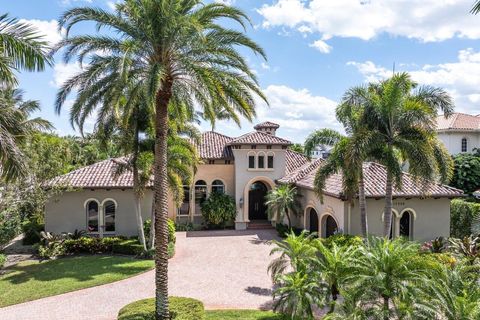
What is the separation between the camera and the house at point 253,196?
2155 centimetres

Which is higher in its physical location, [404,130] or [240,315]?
[404,130]

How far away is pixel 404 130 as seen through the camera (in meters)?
16.8

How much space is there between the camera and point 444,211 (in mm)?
22422

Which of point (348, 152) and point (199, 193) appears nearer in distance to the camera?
point (348, 152)

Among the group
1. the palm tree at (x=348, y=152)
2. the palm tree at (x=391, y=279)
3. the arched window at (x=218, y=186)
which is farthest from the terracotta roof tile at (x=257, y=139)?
the palm tree at (x=391, y=279)

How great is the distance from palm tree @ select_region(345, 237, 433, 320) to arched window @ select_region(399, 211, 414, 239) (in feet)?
40.1

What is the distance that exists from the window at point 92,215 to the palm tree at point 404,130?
64.3ft

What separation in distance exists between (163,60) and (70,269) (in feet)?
46.1

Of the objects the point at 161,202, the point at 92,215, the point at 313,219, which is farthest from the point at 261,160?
the point at 161,202

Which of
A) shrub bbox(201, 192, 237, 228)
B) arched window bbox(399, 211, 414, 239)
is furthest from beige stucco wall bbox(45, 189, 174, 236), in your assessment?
arched window bbox(399, 211, 414, 239)

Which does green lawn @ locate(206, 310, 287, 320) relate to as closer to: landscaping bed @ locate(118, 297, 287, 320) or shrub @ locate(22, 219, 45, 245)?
landscaping bed @ locate(118, 297, 287, 320)

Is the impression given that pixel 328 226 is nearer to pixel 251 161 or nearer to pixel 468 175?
pixel 251 161

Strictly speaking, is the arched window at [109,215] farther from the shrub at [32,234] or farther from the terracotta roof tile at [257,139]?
the terracotta roof tile at [257,139]

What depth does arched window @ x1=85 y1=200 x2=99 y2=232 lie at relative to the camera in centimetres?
2623
